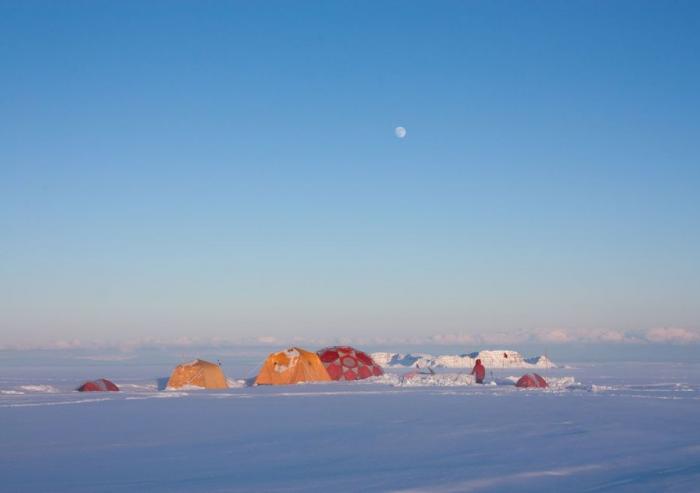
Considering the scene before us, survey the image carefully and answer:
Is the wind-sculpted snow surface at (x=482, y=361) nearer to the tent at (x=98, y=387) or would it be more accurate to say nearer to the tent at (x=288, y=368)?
the tent at (x=288, y=368)

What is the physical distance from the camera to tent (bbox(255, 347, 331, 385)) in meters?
34.5

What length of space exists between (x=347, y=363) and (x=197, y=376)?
8.67 meters

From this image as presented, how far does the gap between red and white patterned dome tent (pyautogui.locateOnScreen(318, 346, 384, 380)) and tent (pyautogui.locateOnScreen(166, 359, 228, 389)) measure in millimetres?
6528

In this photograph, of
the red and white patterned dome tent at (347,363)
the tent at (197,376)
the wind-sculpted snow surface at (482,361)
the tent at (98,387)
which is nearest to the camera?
the tent at (98,387)

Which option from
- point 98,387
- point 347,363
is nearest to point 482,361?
point 347,363

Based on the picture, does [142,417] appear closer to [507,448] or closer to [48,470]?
[48,470]

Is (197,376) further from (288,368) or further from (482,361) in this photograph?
(482,361)

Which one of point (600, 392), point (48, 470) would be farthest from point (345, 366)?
point (48, 470)

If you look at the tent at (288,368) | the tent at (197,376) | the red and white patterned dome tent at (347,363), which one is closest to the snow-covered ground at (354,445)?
the tent at (197,376)

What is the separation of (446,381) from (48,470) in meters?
24.4

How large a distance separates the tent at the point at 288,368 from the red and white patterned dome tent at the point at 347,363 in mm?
2585

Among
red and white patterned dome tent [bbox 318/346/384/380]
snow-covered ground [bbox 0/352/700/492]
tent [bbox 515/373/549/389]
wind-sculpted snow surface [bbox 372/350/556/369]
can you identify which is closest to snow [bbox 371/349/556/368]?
wind-sculpted snow surface [bbox 372/350/556/369]

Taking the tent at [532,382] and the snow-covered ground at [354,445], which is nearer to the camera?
the snow-covered ground at [354,445]

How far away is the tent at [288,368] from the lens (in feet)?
113
